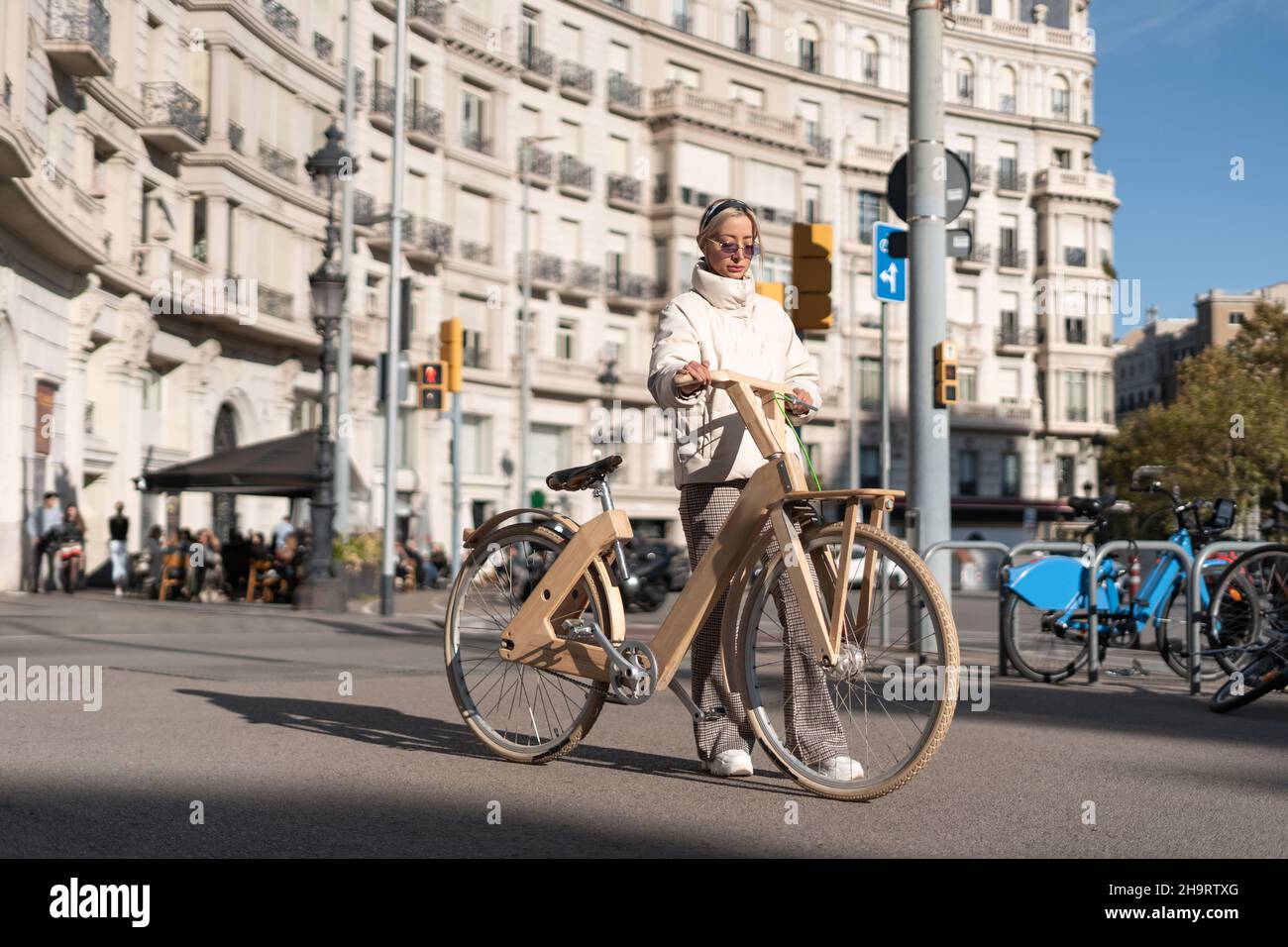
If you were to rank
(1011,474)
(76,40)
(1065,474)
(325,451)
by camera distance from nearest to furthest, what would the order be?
(325,451), (76,40), (1011,474), (1065,474)

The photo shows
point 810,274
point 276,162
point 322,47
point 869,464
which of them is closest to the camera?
point 810,274

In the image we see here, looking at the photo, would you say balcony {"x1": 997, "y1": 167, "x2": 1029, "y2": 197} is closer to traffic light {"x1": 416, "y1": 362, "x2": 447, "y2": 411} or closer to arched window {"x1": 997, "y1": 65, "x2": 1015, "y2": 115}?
arched window {"x1": 997, "y1": 65, "x2": 1015, "y2": 115}

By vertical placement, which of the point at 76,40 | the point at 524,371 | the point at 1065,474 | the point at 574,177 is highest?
the point at 574,177

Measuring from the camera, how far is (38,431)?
23.7 m

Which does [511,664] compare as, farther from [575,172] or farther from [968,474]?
[968,474]

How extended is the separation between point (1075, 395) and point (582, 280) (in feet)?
80.5

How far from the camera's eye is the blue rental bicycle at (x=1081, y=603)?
9.80 meters

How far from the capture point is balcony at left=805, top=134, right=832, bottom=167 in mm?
56438

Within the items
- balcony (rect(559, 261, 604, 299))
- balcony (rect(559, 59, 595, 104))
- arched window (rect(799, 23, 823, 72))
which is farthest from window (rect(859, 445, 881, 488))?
balcony (rect(559, 59, 595, 104))

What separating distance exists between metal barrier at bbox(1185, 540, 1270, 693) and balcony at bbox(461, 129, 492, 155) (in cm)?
3825

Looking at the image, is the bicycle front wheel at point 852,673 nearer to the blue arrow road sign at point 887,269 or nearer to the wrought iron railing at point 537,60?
the blue arrow road sign at point 887,269

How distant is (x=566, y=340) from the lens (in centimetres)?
4928

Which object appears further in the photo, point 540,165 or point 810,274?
point 540,165

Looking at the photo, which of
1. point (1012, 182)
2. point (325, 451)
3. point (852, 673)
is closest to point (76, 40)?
point (325, 451)
